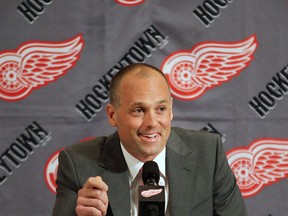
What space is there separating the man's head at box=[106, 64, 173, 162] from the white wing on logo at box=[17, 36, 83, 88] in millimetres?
869

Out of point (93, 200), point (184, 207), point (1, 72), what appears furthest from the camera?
point (1, 72)

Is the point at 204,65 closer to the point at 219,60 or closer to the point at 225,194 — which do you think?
the point at 219,60

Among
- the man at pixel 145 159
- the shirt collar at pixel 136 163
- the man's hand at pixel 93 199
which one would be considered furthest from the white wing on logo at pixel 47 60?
the man's hand at pixel 93 199

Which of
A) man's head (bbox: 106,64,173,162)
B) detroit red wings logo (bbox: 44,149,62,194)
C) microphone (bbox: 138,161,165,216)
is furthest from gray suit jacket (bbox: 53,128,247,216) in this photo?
detroit red wings logo (bbox: 44,149,62,194)

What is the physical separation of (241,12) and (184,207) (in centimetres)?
135

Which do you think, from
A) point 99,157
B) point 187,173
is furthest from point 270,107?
point 99,157

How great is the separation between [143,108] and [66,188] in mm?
404

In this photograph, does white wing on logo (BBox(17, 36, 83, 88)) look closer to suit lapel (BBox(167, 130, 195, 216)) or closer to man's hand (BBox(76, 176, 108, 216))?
suit lapel (BBox(167, 130, 195, 216))

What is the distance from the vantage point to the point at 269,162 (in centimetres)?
265

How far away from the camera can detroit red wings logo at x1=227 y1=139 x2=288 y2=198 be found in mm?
2613

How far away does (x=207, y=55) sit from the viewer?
2.60 metres

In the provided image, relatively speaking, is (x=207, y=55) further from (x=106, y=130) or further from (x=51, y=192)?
(x=51, y=192)

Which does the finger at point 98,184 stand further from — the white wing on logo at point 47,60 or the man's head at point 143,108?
the white wing on logo at point 47,60

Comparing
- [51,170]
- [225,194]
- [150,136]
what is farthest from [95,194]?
[51,170]
